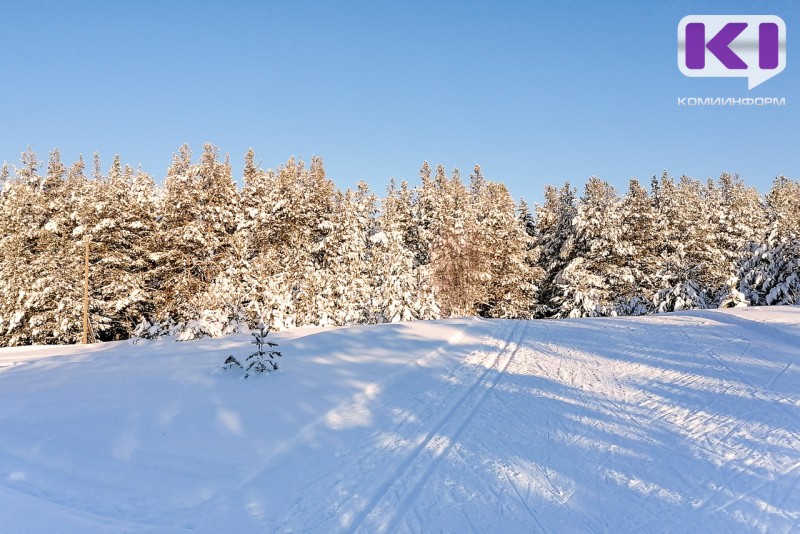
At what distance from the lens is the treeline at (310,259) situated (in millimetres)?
23344

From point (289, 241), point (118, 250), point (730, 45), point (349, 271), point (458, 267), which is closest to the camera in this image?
point (730, 45)

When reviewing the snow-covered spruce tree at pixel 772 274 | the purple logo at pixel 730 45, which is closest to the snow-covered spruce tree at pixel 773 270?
the snow-covered spruce tree at pixel 772 274

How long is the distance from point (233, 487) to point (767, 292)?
2489 centimetres

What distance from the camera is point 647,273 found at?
2916cm

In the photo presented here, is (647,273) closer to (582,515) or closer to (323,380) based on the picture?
(323,380)

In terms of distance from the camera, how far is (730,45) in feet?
46.5

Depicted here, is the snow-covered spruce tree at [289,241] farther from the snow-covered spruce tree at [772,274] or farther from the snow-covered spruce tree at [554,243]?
the snow-covered spruce tree at [772,274]

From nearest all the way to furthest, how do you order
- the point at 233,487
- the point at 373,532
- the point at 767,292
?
the point at 373,532 → the point at 233,487 → the point at 767,292

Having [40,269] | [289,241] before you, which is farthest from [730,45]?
[40,269]

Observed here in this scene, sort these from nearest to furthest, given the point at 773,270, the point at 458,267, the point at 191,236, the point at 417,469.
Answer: the point at 417,469 < the point at 773,270 < the point at 191,236 < the point at 458,267

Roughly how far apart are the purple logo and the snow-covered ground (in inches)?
369

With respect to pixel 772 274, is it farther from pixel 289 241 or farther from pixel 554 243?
pixel 289 241

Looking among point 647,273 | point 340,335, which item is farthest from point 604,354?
point 647,273

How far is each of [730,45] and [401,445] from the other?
1631cm
